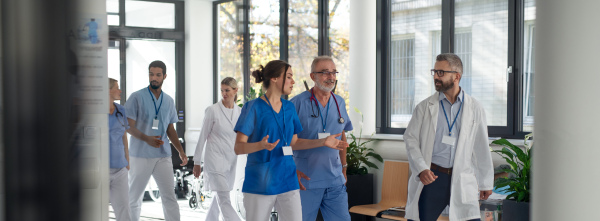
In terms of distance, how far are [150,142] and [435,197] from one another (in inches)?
92.5

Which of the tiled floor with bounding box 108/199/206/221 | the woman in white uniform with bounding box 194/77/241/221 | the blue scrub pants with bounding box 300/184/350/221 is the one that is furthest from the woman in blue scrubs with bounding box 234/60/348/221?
the tiled floor with bounding box 108/199/206/221

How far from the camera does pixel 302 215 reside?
3.93m

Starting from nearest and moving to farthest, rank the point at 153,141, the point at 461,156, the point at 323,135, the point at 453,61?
the point at 461,156, the point at 453,61, the point at 323,135, the point at 153,141

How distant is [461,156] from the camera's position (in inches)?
136

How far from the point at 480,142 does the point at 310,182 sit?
3.34ft

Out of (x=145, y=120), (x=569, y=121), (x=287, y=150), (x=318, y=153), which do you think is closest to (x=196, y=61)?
(x=145, y=120)

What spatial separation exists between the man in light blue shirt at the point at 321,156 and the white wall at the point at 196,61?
5415 mm

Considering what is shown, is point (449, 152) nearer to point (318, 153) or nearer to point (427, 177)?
point (427, 177)

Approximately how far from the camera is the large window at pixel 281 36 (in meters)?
7.65

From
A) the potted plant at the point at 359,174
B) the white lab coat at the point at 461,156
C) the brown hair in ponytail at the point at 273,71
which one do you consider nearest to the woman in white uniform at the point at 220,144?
the potted plant at the point at 359,174

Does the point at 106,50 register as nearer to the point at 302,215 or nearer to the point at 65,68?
the point at 65,68

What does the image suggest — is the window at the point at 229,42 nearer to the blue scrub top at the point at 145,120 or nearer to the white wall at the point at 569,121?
the blue scrub top at the point at 145,120

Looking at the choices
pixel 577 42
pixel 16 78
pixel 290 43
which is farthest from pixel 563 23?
pixel 290 43

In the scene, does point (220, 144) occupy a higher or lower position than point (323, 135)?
lower
